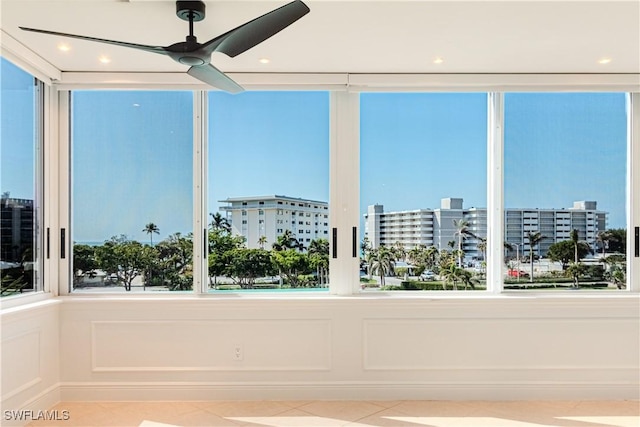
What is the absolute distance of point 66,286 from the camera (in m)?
3.40

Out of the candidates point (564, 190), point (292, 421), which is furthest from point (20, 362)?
point (564, 190)

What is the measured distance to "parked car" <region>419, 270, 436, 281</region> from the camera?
11.7 ft

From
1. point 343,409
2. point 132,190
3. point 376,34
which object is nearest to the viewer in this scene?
point 376,34

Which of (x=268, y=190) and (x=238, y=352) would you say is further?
(x=268, y=190)

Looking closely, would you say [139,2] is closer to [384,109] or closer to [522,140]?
[384,109]

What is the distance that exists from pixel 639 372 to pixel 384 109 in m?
2.70

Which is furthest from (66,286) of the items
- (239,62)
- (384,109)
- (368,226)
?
(384,109)

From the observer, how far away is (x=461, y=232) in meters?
3.58

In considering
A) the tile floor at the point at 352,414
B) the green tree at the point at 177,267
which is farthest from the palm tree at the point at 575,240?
the green tree at the point at 177,267

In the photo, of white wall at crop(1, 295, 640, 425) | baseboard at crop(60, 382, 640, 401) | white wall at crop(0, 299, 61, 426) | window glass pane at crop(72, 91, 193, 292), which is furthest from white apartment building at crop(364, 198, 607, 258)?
white wall at crop(0, 299, 61, 426)

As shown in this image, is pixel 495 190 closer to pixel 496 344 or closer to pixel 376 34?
pixel 496 344

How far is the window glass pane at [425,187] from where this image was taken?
3531 mm

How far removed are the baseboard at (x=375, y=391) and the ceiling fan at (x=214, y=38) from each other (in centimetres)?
220

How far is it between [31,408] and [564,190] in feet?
13.4
